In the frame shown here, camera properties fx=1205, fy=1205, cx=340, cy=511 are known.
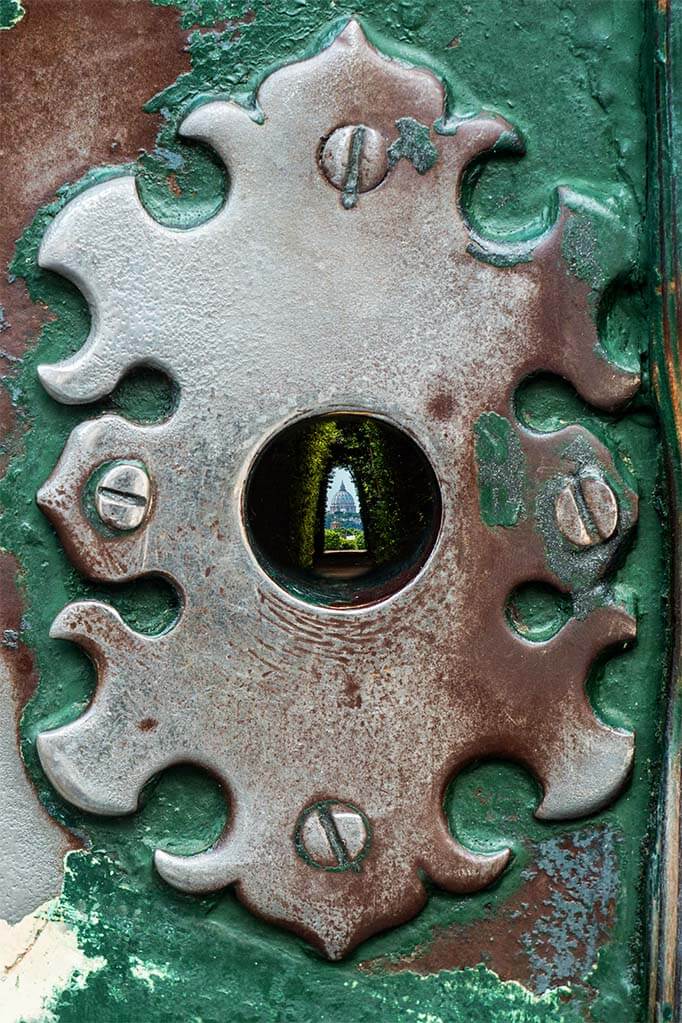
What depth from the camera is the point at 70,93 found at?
690mm

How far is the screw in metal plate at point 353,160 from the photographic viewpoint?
26.5 inches

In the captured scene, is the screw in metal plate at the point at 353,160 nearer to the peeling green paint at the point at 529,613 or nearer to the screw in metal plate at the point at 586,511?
the peeling green paint at the point at 529,613

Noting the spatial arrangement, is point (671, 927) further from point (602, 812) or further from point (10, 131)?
point (10, 131)

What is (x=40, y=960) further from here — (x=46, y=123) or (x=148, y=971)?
(x=46, y=123)

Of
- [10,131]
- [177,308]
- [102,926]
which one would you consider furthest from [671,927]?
[10,131]

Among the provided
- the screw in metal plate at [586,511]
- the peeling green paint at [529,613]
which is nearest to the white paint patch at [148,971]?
the peeling green paint at [529,613]

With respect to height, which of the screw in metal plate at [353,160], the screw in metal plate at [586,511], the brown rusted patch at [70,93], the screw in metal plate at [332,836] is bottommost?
the screw in metal plate at [332,836]

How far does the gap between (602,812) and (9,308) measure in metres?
0.45

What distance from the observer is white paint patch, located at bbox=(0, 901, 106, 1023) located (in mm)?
695

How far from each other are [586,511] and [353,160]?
0.24 meters

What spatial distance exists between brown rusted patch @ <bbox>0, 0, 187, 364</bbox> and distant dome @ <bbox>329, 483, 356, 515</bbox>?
213 millimetres

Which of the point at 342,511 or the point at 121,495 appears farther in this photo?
the point at 342,511

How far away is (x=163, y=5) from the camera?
69 cm

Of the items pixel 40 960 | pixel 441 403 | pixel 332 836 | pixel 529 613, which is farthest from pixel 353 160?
pixel 40 960
